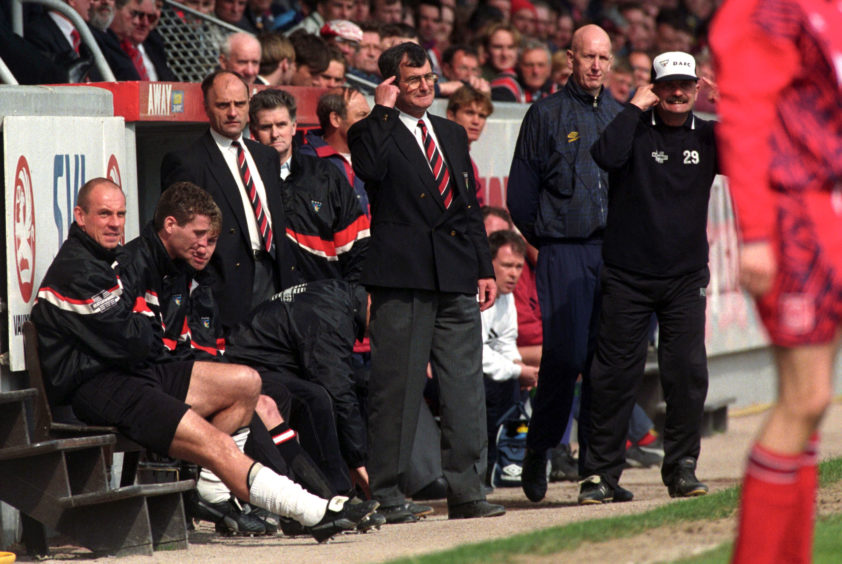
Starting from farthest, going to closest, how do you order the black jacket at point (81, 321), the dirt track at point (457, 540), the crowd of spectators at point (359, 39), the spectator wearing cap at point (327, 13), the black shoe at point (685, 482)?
the spectator wearing cap at point (327, 13) → the crowd of spectators at point (359, 39) → the black shoe at point (685, 482) → the black jacket at point (81, 321) → the dirt track at point (457, 540)

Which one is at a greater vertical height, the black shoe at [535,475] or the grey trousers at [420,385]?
the grey trousers at [420,385]

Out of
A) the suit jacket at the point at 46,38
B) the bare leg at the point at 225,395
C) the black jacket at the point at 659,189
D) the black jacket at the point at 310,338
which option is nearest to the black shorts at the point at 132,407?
the bare leg at the point at 225,395

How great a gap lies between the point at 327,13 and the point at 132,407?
20.6 feet

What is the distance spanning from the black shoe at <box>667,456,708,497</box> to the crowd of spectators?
3189mm

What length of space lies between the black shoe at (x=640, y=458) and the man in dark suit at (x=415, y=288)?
10.6 feet

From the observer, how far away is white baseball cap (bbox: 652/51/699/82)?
7.11 metres

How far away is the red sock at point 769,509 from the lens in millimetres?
3533

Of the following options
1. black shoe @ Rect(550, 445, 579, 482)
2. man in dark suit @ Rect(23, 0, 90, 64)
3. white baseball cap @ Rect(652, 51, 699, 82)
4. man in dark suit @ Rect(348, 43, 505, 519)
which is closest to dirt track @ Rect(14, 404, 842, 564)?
man in dark suit @ Rect(348, 43, 505, 519)

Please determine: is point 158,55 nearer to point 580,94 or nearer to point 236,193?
point 236,193

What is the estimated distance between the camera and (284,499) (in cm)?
614

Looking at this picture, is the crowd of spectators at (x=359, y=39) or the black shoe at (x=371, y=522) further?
the crowd of spectators at (x=359, y=39)

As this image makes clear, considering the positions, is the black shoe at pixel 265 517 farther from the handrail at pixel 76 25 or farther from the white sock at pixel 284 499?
the handrail at pixel 76 25

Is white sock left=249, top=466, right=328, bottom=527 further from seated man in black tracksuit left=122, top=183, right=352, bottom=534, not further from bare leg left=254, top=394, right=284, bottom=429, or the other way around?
bare leg left=254, top=394, right=284, bottom=429

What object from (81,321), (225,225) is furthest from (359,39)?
(81,321)
